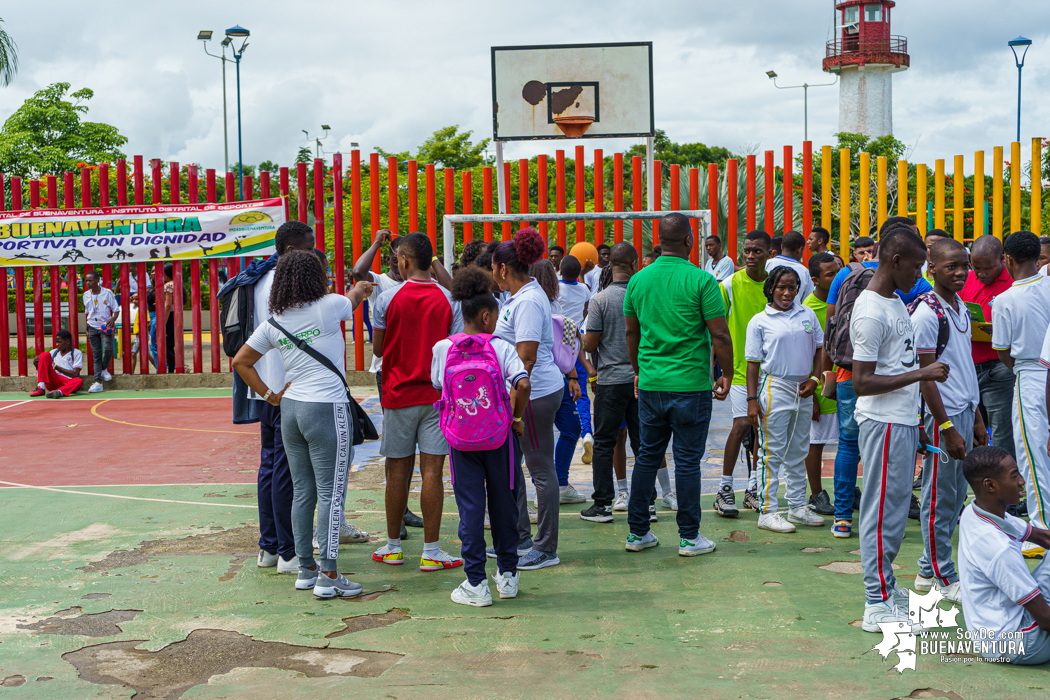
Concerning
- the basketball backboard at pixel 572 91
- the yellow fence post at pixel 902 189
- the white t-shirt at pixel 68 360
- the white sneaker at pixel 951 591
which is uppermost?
the basketball backboard at pixel 572 91

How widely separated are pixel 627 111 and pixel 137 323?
25.6ft

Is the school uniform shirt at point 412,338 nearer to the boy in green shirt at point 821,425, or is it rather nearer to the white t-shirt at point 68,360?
the boy in green shirt at point 821,425

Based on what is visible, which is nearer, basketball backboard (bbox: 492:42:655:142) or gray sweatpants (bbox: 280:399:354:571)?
gray sweatpants (bbox: 280:399:354:571)

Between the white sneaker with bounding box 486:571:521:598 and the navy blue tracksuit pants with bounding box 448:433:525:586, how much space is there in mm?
26

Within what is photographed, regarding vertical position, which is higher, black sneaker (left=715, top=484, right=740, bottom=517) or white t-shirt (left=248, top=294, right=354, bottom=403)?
white t-shirt (left=248, top=294, right=354, bottom=403)

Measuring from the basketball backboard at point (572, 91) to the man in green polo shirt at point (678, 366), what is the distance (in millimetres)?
7988

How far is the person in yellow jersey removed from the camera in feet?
21.1

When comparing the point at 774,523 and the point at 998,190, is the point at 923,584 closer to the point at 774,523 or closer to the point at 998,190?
the point at 774,523

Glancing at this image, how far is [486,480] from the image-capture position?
487 centimetres

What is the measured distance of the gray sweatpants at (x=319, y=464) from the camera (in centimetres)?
477

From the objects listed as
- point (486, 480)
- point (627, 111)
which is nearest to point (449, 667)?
point (486, 480)

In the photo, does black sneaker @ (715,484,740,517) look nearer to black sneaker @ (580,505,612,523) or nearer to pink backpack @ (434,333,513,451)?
black sneaker @ (580,505,612,523)

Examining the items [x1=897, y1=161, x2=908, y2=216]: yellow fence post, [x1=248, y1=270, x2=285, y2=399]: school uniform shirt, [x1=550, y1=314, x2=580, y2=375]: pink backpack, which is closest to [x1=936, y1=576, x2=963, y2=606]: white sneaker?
[x1=550, y1=314, x2=580, y2=375]: pink backpack

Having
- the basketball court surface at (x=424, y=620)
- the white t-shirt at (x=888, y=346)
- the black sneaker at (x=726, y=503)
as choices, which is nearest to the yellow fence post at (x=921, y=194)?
the black sneaker at (x=726, y=503)
